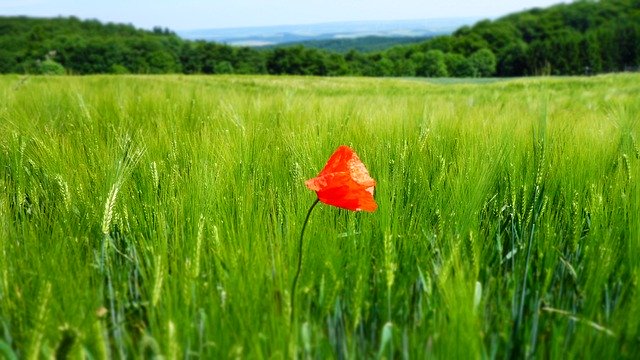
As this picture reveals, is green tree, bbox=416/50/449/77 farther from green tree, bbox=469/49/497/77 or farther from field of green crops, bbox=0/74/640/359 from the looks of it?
field of green crops, bbox=0/74/640/359

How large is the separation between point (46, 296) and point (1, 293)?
0.12m

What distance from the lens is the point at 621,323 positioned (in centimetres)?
57

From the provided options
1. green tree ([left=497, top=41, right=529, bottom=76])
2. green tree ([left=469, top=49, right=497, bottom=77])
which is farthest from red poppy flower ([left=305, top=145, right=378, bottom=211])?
green tree ([left=469, top=49, right=497, bottom=77])

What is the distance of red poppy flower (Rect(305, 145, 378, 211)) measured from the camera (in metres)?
0.65

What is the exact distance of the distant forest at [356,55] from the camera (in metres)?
52.8

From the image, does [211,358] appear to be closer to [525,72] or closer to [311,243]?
[311,243]

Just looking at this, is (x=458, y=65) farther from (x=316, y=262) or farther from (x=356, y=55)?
(x=316, y=262)

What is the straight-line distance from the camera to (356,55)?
6800cm

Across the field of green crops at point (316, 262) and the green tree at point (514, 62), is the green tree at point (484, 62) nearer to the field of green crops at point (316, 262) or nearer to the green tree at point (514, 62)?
the green tree at point (514, 62)

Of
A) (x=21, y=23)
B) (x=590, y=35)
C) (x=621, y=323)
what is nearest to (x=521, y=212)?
(x=621, y=323)

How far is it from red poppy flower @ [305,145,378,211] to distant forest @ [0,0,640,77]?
167 ft

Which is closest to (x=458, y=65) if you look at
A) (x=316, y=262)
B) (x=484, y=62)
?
(x=484, y=62)

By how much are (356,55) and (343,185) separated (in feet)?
228

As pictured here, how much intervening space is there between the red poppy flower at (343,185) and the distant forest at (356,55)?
167ft
